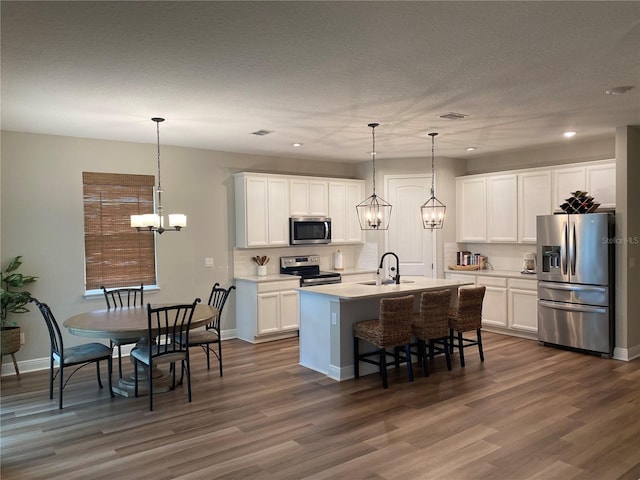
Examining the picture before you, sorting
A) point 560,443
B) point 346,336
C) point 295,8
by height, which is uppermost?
point 295,8

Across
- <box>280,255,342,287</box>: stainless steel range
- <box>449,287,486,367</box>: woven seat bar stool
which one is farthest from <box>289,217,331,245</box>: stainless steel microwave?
<box>449,287,486,367</box>: woven seat bar stool

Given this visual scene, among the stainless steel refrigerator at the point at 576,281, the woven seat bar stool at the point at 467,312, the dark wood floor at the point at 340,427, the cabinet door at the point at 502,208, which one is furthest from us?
the cabinet door at the point at 502,208

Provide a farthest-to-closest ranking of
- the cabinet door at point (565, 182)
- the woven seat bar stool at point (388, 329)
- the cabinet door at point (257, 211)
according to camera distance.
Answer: the cabinet door at point (257, 211), the cabinet door at point (565, 182), the woven seat bar stool at point (388, 329)

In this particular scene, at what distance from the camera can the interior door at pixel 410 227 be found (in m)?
7.86

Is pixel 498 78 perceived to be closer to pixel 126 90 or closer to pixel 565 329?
pixel 126 90

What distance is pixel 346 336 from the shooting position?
520cm

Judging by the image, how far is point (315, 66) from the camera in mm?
3436

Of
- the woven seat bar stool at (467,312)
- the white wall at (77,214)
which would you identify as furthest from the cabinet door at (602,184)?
the white wall at (77,214)

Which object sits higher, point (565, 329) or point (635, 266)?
point (635, 266)

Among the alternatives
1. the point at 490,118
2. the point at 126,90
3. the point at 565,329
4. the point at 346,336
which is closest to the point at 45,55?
the point at 126,90

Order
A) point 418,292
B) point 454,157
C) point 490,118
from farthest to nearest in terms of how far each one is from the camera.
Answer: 1. point 454,157
2. point 418,292
3. point 490,118

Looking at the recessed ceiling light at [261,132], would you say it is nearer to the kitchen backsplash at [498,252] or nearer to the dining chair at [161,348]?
the dining chair at [161,348]

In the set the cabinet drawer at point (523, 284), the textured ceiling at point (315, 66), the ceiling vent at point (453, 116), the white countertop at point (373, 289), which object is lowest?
the cabinet drawer at point (523, 284)

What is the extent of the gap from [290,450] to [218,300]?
2974mm
